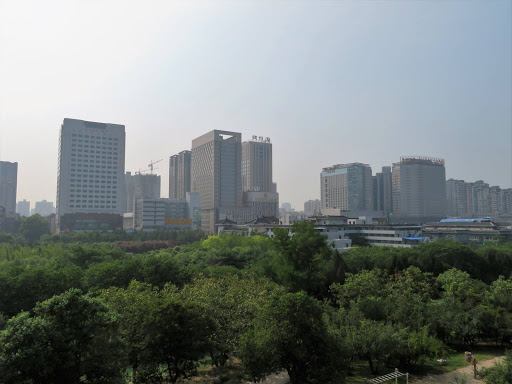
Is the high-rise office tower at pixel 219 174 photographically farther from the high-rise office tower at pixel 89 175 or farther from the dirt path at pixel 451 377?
the dirt path at pixel 451 377

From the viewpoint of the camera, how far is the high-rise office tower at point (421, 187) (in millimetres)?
132000

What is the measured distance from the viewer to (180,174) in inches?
5807

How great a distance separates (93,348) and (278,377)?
24.3ft

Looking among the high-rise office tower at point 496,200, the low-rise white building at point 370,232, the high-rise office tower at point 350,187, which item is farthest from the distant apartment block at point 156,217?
the high-rise office tower at point 496,200

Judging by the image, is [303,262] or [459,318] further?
[303,262]

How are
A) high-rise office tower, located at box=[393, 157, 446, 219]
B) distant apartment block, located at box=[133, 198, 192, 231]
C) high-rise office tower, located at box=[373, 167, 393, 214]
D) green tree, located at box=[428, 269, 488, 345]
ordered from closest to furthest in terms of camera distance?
green tree, located at box=[428, 269, 488, 345] < distant apartment block, located at box=[133, 198, 192, 231] < high-rise office tower, located at box=[393, 157, 446, 219] < high-rise office tower, located at box=[373, 167, 393, 214]

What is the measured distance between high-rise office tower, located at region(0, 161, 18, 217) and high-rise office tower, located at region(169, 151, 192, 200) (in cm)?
5712

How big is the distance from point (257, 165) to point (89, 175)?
62507mm

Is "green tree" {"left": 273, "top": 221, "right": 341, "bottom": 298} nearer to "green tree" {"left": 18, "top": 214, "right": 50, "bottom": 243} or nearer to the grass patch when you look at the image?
the grass patch

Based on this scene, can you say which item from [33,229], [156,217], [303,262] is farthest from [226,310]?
[33,229]

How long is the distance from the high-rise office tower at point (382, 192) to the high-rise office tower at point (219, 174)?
61.1 m

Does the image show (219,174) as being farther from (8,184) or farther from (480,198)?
(480,198)

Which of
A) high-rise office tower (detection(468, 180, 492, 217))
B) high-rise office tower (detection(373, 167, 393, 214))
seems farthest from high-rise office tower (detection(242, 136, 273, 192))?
high-rise office tower (detection(468, 180, 492, 217))

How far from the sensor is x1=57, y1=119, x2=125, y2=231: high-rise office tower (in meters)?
95.9
